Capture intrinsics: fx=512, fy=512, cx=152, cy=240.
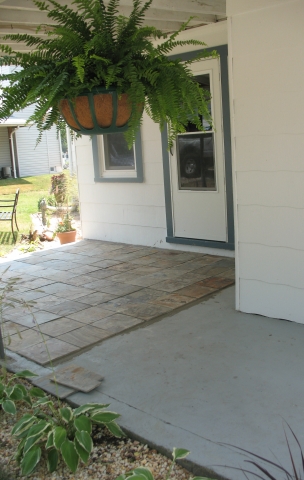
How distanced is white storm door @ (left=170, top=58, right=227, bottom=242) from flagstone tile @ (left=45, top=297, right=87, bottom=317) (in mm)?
1903

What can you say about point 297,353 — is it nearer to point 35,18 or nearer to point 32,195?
point 35,18

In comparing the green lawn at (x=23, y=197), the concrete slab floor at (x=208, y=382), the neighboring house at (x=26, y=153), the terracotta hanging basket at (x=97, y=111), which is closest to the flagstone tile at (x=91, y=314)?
the concrete slab floor at (x=208, y=382)

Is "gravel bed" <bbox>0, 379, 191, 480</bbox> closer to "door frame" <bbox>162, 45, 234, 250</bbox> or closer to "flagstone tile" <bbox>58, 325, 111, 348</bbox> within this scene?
"flagstone tile" <bbox>58, 325, 111, 348</bbox>

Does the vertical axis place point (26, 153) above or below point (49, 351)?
above

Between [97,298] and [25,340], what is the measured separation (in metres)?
0.93

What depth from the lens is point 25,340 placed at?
3.45m

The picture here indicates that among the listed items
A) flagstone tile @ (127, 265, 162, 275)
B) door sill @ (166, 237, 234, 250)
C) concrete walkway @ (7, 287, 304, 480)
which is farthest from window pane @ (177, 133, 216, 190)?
concrete walkway @ (7, 287, 304, 480)

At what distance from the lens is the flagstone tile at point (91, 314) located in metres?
3.78

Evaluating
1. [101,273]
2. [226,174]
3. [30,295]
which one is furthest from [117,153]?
[30,295]

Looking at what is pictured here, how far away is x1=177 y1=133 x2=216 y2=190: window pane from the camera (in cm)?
533

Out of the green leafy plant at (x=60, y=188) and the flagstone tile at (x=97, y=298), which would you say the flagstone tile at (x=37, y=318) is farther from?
the green leafy plant at (x=60, y=188)

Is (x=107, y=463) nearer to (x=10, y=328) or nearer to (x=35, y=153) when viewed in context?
(x=10, y=328)

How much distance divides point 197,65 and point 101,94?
3.06 meters

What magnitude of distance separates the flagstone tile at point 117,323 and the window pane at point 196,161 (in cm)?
213
